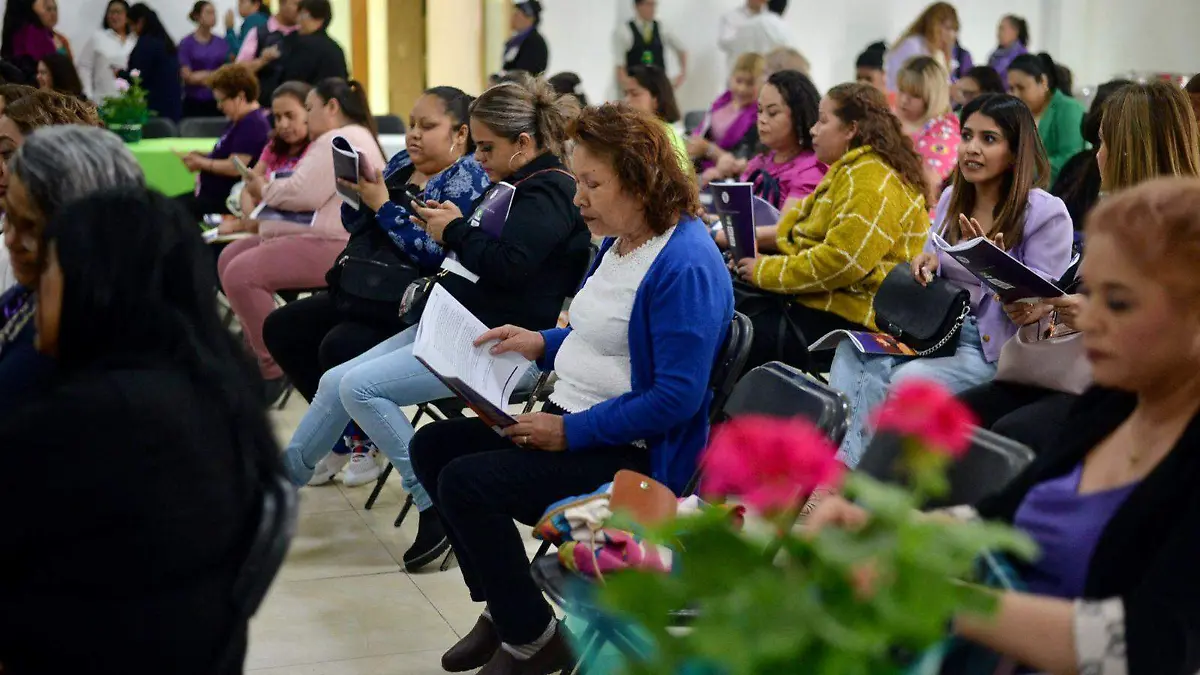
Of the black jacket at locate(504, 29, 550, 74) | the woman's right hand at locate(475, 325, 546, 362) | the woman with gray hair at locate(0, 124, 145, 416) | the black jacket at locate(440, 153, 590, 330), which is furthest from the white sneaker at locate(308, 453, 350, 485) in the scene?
the black jacket at locate(504, 29, 550, 74)

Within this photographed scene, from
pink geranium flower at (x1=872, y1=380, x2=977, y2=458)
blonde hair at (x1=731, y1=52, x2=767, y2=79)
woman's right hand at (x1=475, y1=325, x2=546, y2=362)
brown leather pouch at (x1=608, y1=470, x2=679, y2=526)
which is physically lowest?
blonde hair at (x1=731, y1=52, x2=767, y2=79)

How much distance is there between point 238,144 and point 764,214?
322cm

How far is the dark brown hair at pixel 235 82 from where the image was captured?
21.9 ft

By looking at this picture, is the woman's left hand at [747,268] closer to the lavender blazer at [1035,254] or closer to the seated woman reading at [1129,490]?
the lavender blazer at [1035,254]

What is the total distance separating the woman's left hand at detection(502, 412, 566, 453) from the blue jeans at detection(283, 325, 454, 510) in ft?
3.21

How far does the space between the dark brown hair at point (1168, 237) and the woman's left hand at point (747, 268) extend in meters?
2.65

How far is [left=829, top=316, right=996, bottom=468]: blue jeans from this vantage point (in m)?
3.49

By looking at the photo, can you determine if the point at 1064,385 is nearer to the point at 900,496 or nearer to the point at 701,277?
the point at 701,277

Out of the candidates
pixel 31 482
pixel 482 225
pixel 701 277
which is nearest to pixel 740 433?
pixel 31 482

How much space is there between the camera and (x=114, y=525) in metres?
1.75

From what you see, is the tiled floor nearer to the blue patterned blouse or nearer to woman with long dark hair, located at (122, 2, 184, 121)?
the blue patterned blouse

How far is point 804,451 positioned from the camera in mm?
1051

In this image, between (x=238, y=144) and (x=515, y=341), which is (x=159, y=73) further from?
(x=515, y=341)

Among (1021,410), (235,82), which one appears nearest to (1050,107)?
(235,82)
